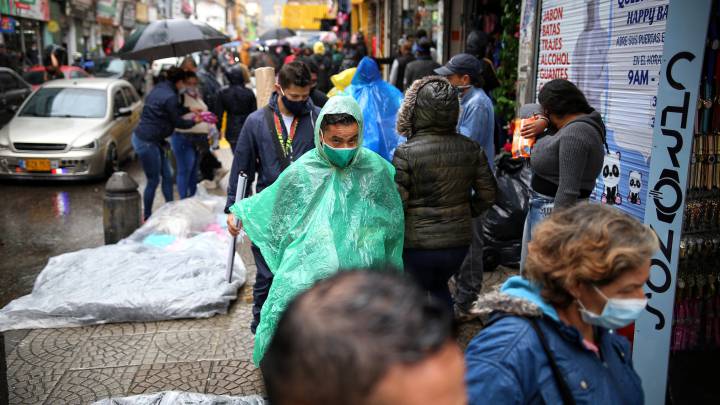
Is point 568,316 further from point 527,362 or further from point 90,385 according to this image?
point 90,385

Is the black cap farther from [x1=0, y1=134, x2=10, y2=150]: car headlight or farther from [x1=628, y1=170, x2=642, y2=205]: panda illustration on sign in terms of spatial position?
[x1=0, y1=134, x2=10, y2=150]: car headlight

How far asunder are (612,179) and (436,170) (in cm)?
164

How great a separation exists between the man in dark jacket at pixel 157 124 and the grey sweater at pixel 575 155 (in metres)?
5.06

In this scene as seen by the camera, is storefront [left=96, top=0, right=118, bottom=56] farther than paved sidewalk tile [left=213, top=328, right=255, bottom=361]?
Yes

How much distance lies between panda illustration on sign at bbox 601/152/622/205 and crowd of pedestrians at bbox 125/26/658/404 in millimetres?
785

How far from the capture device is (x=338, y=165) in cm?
339

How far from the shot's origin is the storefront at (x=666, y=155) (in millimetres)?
2996

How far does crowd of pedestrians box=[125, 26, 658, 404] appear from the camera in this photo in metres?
0.84

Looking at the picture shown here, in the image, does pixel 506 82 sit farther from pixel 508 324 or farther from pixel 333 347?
pixel 333 347

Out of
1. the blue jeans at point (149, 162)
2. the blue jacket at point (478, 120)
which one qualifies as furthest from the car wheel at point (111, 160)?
the blue jacket at point (478, 120)

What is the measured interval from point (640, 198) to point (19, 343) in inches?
174

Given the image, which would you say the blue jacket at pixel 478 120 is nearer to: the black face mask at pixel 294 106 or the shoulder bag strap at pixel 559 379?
the black face mask at pixel 294 106

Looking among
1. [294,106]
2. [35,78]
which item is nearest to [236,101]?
[294,106]

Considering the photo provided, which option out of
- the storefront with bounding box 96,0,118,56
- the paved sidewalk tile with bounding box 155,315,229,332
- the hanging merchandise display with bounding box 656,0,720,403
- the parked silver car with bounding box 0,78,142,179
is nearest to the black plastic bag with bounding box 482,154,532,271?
the hanging merchandise display with bounding box 656,0,720,403
